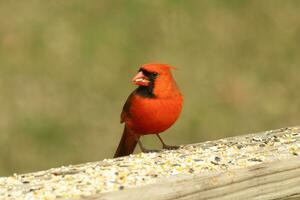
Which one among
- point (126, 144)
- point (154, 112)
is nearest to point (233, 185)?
point (154, 112)

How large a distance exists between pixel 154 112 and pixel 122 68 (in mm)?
3346

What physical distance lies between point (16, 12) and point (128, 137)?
Result: 3442 mm

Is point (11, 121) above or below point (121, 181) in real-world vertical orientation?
below

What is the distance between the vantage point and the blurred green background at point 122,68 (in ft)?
20.0

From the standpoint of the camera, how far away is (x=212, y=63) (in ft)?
22.3

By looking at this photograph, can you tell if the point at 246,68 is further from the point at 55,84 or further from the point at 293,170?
the point at 293,170

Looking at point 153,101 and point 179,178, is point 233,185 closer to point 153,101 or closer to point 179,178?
point 179,178

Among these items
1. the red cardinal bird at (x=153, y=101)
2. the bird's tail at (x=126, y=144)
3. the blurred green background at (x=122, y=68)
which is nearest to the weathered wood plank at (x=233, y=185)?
the red cardinal bird at (x=153, y=101)

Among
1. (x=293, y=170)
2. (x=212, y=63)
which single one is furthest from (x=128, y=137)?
(x=212, y=63)

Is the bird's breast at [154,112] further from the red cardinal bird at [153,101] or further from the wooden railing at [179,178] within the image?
the wooden railing at [179,178]

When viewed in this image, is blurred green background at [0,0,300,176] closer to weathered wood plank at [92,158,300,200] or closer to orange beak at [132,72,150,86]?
orange beak at [132,72,150,86]

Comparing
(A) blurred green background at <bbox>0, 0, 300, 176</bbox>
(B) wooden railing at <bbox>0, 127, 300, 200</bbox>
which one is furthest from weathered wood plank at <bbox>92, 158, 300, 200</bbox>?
(A) blurred green background at <bbox>0, 0, 300, 176</bbox>

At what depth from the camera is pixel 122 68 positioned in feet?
21.9

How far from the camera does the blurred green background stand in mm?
6102
